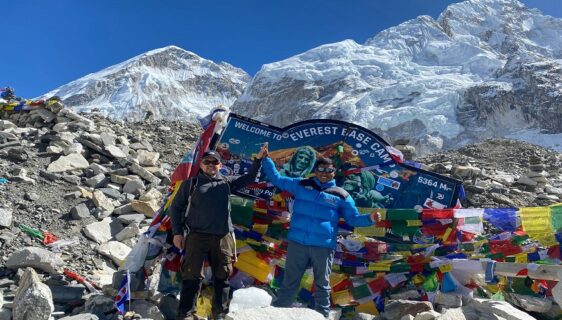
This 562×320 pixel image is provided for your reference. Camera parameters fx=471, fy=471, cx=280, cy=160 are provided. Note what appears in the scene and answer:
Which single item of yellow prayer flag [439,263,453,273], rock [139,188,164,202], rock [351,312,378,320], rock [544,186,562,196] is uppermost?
rock [544,186,562,196]

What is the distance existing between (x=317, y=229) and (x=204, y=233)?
1192mm

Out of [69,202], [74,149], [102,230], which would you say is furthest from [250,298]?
[74,149]

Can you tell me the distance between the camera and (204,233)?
4.68 meters

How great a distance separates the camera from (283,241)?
5.93 meters

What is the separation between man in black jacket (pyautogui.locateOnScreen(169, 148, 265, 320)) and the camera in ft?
15.2

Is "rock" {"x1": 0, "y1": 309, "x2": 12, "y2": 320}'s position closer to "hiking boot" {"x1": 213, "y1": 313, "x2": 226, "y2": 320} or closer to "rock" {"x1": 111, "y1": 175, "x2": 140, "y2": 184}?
"hiking boot" {"x1": 213, "y1": 313, "x2": 226, "y2": 320}

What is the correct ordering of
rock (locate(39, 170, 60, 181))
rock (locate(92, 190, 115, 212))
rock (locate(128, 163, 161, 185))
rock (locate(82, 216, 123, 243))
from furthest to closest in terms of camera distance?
1. rock (locate(128, 163, 161, 185))
2. rock (locate(39, 170, 60, 181))
3. rock (locate(92, 190, 115, 212))
4. rock (locate(82, 216, 123, 243))

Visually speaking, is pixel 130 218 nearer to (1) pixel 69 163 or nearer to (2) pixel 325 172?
(1) pixel 69 163

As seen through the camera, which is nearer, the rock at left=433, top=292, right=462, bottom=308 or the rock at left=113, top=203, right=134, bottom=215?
the rock at left=433, top=292, right=462, bottom=308

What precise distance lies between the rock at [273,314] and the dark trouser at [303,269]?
85 centimetres

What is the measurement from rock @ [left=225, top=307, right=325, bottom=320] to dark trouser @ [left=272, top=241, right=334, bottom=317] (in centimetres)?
85

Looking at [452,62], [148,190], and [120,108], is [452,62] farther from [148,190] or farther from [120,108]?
[148,190]

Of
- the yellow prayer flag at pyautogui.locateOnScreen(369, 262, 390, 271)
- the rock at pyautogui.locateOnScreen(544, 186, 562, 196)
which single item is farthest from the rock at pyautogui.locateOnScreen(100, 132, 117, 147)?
the rock at pyautogui.locateOnScreen(544, 186, 562, 196)

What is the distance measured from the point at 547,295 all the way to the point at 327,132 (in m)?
3.24
